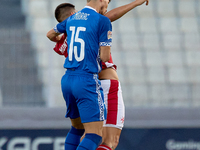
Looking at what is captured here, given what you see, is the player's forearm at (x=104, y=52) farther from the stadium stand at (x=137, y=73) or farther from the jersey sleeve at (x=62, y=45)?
the stadium stand at (x=137, y=73)

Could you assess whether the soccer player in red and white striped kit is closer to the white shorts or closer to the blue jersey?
the white shorts

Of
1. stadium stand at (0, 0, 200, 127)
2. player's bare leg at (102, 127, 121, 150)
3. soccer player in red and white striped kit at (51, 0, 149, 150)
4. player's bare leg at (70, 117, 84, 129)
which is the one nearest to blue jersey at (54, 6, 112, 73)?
soccer player in red and white striped kit at (51, 0, 149, 150)

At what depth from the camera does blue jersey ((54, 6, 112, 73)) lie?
95.8 inches

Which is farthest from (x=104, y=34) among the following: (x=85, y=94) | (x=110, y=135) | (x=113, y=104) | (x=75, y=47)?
(x=110, y=135)

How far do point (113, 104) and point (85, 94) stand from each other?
1.76 ft

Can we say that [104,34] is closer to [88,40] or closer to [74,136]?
[88,40]

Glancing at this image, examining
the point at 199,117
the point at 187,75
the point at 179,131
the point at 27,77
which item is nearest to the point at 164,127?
the point at 179,131

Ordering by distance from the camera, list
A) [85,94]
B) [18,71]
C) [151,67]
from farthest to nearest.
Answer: [151,67] < [18,71] < [85,94]

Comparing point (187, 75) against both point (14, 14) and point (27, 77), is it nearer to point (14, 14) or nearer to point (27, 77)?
point (27, 77)

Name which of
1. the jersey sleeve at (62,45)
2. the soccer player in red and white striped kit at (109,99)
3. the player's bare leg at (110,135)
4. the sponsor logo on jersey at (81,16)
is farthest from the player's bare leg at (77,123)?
the sponsor logo on jersey at (81,16)

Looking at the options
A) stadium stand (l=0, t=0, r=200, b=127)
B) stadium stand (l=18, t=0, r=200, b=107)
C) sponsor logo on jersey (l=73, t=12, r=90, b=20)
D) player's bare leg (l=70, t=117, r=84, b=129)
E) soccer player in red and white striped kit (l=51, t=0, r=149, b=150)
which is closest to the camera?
sponsor logo on jersey (l=73, t=12, r=90, b=20)

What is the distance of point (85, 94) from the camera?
2.39 metres

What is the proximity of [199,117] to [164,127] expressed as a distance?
56 centimetres

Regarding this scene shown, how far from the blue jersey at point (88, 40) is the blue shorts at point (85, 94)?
0.06 m
